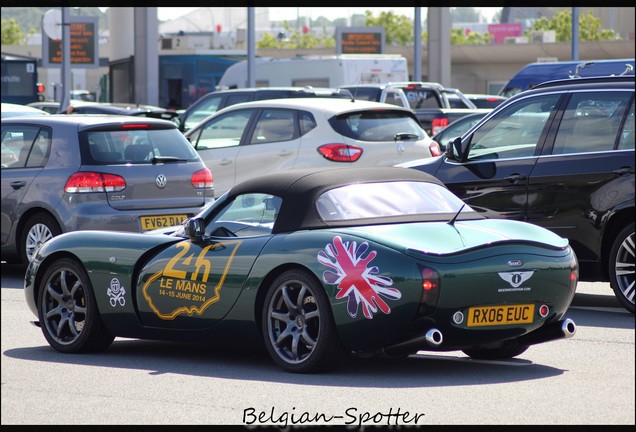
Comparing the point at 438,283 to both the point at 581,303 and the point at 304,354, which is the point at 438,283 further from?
the point at 581,303

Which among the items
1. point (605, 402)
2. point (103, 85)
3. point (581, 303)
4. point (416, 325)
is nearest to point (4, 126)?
point (581, 303)

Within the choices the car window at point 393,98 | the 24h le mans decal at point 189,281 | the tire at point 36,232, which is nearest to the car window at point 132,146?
the tire at point 36,232

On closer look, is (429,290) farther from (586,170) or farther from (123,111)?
(123,111)

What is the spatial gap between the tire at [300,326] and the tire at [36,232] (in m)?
5.60

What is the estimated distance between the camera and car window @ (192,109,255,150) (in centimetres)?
1702

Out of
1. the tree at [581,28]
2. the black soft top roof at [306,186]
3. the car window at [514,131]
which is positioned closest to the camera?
the black soft top roof at [306,186]

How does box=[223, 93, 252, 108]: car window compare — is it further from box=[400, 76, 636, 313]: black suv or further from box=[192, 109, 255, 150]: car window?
box=[400, 76, 636, 313]: black suv

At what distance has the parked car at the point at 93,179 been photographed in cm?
1258

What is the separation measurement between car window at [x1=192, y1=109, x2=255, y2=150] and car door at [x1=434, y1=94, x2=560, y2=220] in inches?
234

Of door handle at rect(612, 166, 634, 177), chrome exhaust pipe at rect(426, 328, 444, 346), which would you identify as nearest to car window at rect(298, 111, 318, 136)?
door handle at rect(612, 166, 634, 177)

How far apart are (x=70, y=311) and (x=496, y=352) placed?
294 cm

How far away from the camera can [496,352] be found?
8125 mm

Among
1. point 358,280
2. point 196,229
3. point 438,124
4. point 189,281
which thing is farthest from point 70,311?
point 438,124

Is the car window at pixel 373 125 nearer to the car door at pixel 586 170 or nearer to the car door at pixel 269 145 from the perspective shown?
the car door at pixel 269 145
